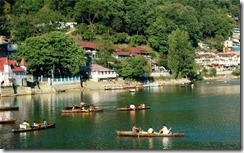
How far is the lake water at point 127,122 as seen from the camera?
2809cm

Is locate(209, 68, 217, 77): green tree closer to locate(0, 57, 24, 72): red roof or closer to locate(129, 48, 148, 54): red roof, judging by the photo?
locate(129, 48, 148, 54): red roof

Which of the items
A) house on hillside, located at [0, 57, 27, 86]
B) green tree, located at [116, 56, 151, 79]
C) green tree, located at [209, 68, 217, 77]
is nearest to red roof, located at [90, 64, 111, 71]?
green tree, located at [116, 56, 151, 79]

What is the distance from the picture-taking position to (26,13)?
87.3 metres

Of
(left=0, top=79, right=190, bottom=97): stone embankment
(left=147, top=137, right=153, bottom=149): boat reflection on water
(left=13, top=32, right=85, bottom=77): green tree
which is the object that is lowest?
(left=147, top=137, right=153, bottom=149): boat reflection on water

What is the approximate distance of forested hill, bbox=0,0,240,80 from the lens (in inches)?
3164

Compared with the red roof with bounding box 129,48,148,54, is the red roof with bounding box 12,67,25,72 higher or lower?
lower

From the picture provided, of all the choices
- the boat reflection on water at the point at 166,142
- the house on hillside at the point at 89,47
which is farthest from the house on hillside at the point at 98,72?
the boat reflection on water at the point at 166,142

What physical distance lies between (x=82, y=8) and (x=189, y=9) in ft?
111

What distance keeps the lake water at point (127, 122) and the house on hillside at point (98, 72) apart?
53.0ft

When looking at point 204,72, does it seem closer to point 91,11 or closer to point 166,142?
point 91,11

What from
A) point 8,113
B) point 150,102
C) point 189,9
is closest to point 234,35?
point 189,9

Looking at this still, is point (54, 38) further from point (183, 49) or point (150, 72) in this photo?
point (183, 49)

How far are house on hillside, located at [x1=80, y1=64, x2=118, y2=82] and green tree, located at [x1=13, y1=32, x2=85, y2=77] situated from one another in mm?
6348

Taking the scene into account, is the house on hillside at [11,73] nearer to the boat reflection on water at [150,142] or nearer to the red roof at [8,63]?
the red roof at [8,63]
